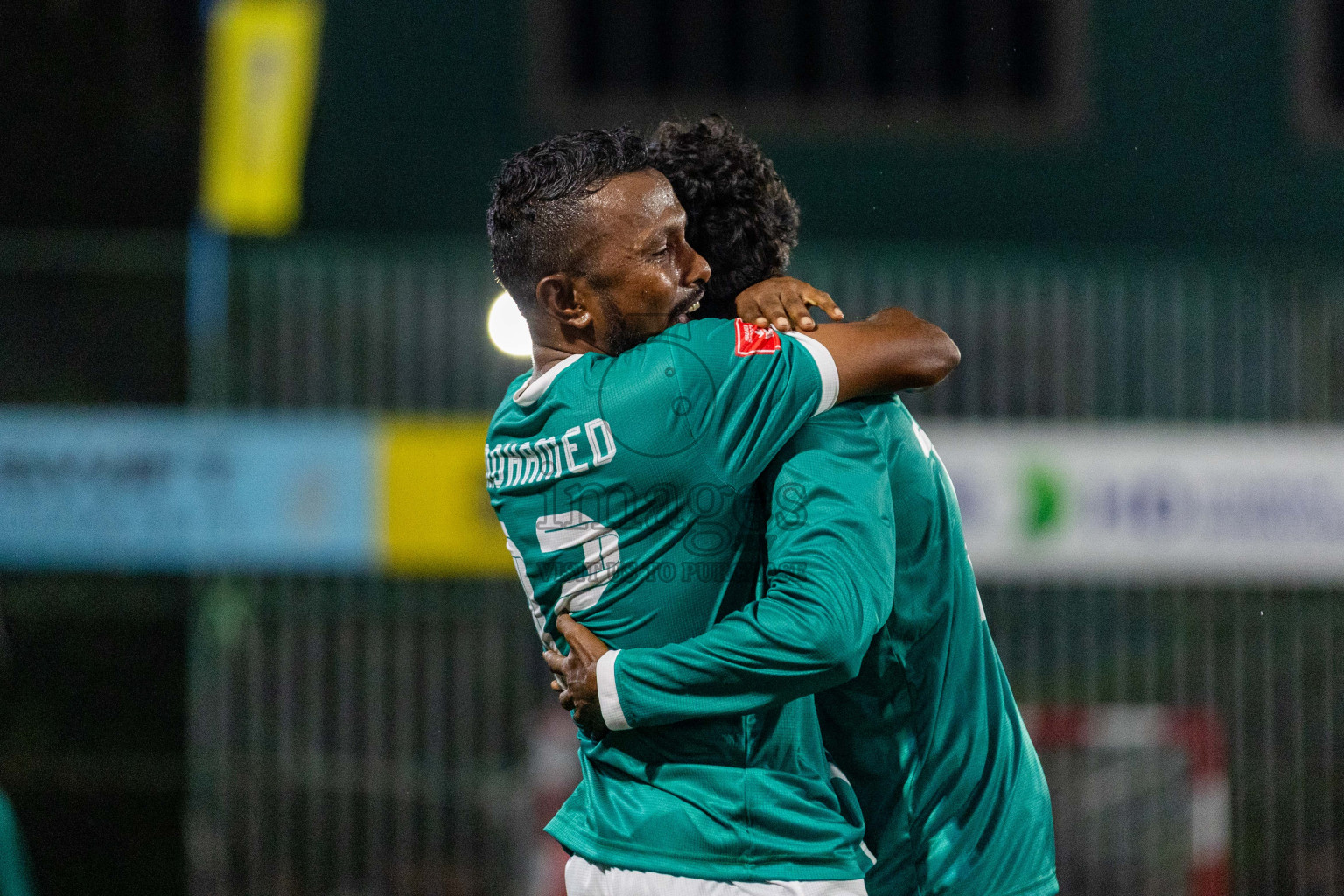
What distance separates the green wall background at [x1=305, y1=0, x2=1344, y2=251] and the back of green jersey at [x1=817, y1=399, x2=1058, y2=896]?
26.8ft

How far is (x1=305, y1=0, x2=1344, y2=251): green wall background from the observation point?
9.81 m

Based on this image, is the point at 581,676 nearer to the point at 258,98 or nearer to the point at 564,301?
the point at 564,301

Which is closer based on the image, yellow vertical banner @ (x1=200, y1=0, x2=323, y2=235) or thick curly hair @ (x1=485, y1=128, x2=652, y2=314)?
thick curly hair @ (x1=485, y1=128, x2=652, y2=314)

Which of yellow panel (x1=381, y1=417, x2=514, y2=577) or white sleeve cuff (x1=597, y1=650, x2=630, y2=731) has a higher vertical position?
white sleeve cuff (x1=597, y1=650, x2=630, y2=731)

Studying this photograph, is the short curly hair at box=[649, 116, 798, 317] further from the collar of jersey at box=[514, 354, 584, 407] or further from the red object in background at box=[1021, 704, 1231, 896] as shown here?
the red object in background at box=[1021, 704, 1231, 896]

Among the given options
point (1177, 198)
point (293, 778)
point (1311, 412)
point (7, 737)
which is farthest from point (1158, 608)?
point (1177, 198)

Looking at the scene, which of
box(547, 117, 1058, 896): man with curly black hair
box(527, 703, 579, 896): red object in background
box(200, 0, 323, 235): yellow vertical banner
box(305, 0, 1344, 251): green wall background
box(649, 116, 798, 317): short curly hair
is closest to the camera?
box(547, 117, 1058, 896): man with curly black hair

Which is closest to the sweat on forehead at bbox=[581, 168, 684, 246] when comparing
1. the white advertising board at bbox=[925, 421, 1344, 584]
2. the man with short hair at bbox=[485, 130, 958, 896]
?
the man with short hair at bbox=[485, 130, 958, 896]

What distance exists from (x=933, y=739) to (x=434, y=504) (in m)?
3.66

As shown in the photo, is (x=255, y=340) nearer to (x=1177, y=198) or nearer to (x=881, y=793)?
(x=881, y=793)

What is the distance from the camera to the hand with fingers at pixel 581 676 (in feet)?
5.27

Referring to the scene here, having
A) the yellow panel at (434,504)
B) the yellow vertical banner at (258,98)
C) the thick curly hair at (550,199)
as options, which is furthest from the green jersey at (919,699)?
the yellow vertical banner at (258,98)

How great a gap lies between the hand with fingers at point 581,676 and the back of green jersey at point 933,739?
341 mm

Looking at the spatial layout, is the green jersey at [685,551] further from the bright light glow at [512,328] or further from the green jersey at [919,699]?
Result: the bright light glow at [512,328]
